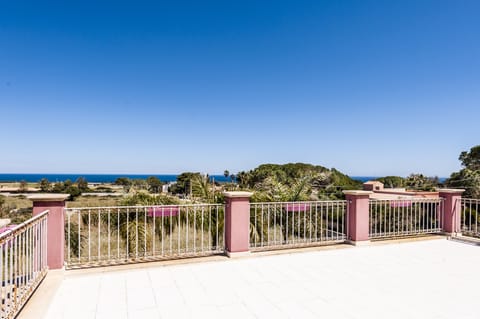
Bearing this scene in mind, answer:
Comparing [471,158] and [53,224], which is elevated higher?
[471,158]

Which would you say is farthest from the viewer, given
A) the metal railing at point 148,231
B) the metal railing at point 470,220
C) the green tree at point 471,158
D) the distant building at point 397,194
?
the green tree at point 471,158

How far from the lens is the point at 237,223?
4.84 metres

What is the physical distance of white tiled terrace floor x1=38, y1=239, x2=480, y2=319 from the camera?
9.41 ft

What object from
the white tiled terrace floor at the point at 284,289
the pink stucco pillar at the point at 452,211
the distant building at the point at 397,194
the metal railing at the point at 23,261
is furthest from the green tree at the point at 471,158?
the metal railing at the point at 23,261

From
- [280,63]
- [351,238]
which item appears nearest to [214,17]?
[280,63]

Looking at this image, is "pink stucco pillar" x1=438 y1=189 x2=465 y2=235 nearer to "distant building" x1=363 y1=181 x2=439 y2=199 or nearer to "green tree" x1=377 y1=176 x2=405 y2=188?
"distant building" x1=363 y1=181 x2=439 y2=199

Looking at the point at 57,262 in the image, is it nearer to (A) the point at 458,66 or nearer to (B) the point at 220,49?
(B) the point at 220,49

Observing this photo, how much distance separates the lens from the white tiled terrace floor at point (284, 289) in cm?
287

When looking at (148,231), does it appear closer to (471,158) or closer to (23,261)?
(23,261)

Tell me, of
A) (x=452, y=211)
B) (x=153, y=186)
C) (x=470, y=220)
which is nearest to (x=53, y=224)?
(x=153, y=186)

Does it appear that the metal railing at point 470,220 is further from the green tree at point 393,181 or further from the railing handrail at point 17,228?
the green tree at point 393,181

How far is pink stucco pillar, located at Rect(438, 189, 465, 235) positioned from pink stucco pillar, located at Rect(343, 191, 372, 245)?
8.19 ft

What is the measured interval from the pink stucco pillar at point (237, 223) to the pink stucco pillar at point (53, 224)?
2587 mm

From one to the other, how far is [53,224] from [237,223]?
2.83 m
